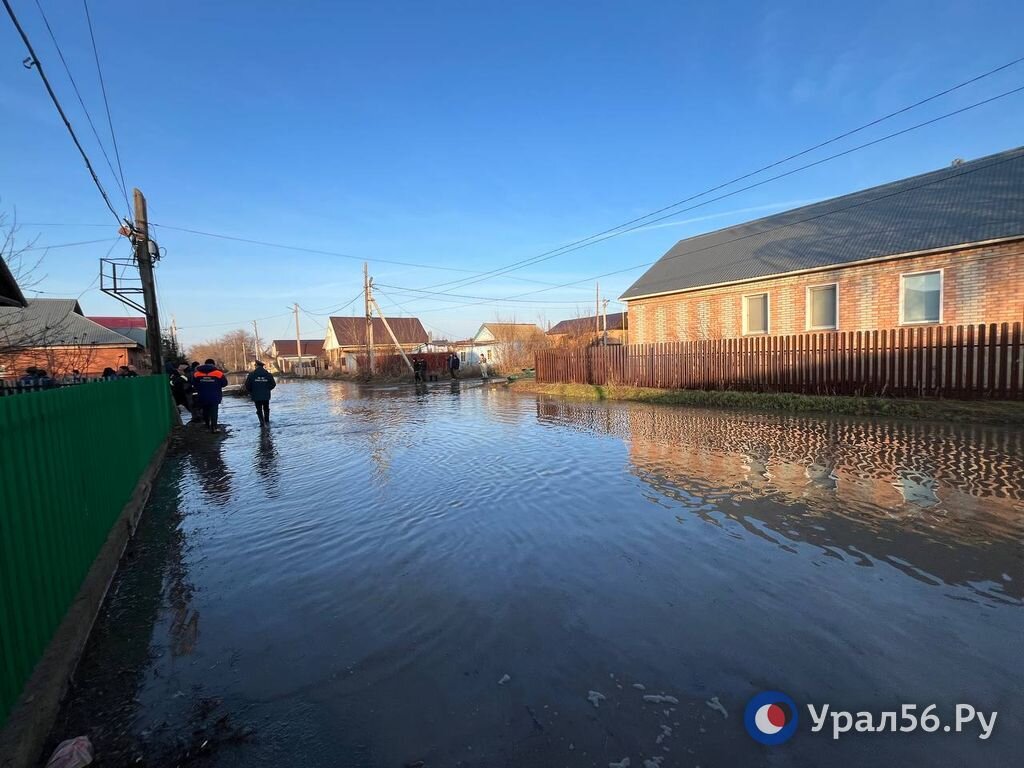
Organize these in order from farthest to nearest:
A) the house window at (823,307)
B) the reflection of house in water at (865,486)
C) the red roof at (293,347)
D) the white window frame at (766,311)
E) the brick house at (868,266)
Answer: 1. the red roof at (293,347)
2. the white window frame at (766,311)
3. the house window at (823,307)
4. the brick house at (868,266)
5. the reflection of house in water at (865,486)

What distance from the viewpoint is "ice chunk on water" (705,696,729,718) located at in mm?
2451

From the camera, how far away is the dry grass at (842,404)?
10.4m

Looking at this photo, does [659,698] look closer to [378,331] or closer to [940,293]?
[940,293]

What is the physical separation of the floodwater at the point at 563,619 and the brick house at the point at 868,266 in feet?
33.2

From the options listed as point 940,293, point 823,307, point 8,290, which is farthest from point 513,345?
point 8,290

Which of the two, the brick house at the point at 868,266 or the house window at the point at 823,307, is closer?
the brick house at the point at 868,266

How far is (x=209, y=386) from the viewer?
13.5 m

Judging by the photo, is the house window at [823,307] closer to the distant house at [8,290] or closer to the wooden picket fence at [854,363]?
the wooden picket fence at [854,363]

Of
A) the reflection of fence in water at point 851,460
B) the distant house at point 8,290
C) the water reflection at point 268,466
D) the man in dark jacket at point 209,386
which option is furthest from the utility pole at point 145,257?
the reflection of fence in water at point 851,460

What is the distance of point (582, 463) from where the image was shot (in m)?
7.97

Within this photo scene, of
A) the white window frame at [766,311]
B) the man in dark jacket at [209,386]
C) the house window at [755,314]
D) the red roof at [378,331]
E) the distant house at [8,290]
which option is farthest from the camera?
the red roof at [378,331]

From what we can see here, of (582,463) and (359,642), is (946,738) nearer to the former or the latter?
(359,642)

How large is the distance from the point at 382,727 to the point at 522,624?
1092 millimetres

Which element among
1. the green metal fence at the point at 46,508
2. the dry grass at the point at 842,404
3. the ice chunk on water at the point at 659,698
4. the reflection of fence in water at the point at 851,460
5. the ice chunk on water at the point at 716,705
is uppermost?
the green metal fence at the point at 46,508
